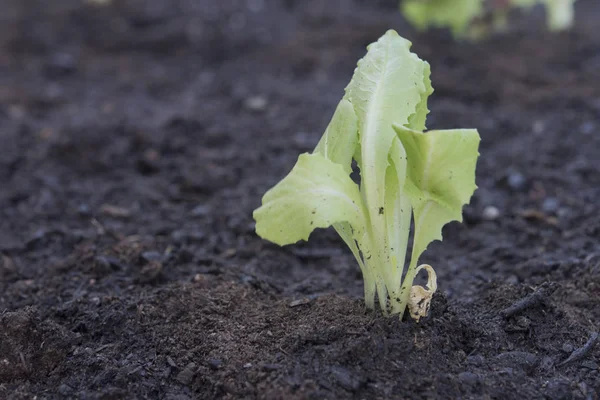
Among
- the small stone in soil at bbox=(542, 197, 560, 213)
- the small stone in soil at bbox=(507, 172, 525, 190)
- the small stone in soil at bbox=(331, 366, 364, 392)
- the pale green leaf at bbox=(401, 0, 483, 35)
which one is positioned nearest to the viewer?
the small stone in soil at bbox=(331, 366, 364, 392)

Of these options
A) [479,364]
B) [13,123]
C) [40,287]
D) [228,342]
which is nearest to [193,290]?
[228,342]

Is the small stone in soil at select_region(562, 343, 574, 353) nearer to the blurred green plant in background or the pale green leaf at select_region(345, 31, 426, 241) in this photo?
the pale green leaf at select_region(345, 31, 426, 241)

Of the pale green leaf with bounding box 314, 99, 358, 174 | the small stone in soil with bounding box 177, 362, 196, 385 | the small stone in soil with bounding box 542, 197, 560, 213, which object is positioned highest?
the pale green leaf with bounding box 314, 99, 358, 174

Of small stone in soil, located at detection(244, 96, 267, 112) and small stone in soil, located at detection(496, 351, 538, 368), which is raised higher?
small stone in soil, located at detection(496, 351, 538, 368)

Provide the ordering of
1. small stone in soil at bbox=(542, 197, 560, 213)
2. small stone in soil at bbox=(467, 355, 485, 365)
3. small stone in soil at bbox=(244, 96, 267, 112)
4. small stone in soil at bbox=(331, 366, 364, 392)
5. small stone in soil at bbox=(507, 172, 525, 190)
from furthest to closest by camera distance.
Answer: small stone in soil at bbox=(244, 96, 267, 112)
small stone in soil at bbox=(507, 172, 525, 190)
small stone in soil at bbox=(542, 197, 560, 213)
small stone in soil at bbox=(467, 355, 485, 365)
small stone in soil at bbox=(331, 366, 364, 392)

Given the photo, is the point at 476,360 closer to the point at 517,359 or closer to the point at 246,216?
the point at 517,359

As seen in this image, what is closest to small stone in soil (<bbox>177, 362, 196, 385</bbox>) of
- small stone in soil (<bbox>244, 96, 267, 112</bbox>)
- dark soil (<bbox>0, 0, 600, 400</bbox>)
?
dark soil (<bbox>0, 0, 600, 400</bbox>)

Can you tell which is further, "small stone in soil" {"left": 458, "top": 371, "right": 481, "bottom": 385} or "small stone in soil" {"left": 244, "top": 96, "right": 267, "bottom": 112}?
"small stone in soil" {"left": 244, "top": 96, "right": 267, "bottom": 112}

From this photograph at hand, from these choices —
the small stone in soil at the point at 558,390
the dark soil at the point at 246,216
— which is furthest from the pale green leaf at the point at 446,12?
the small stone in soil at the point at 558,390
